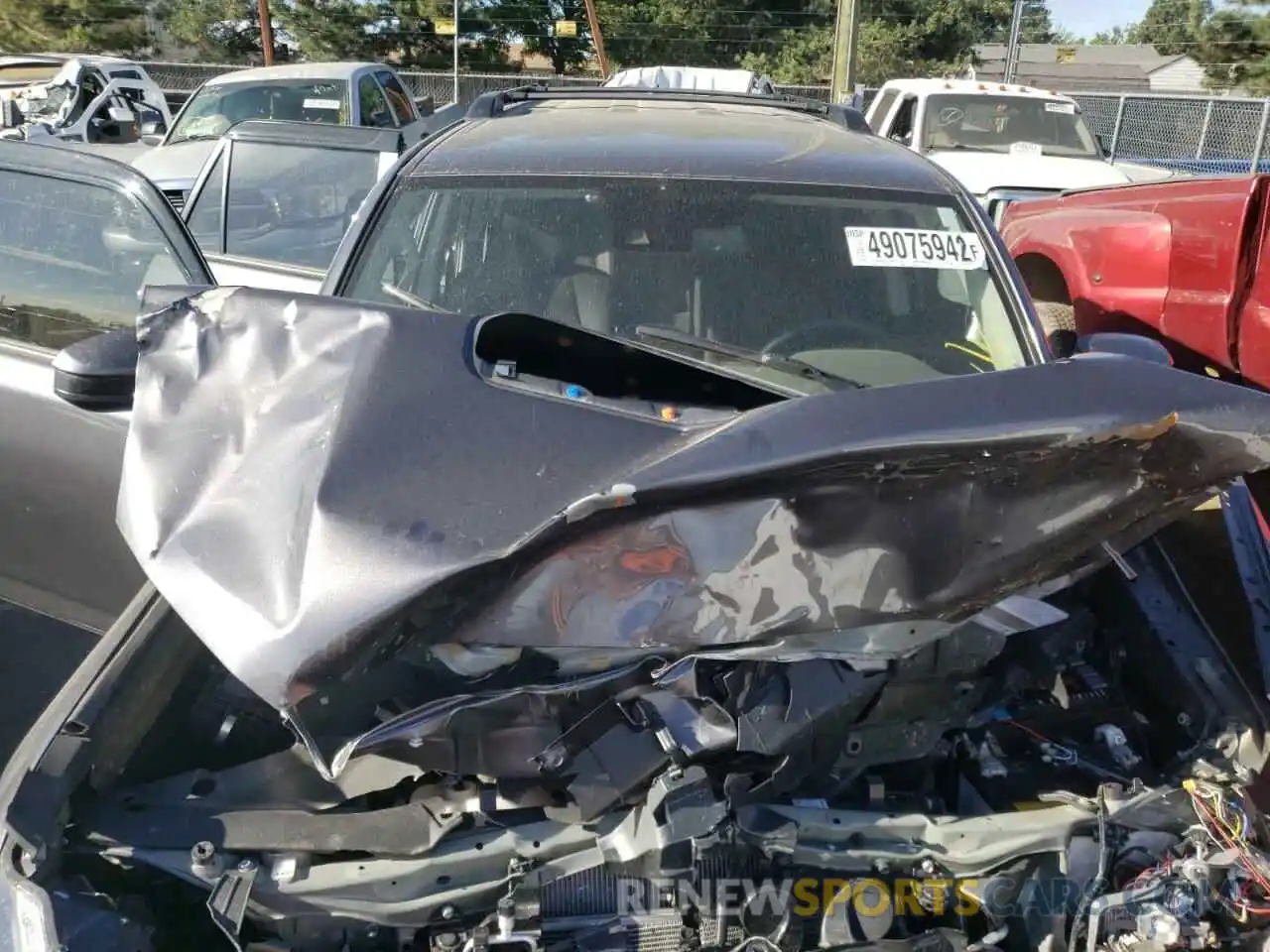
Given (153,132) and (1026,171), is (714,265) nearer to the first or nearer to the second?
(1026,171)

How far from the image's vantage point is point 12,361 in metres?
3.44

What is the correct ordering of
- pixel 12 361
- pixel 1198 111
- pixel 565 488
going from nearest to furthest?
pixel 565 488
pixel 12 361
pixel 1198 111

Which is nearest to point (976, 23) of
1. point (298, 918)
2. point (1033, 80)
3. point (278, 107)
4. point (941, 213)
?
point (1033, 80)

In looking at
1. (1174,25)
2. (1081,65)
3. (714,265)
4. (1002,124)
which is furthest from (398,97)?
(1081,65)

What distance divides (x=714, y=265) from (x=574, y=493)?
1301 millimetres

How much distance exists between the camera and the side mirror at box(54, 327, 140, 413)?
2.34 metres

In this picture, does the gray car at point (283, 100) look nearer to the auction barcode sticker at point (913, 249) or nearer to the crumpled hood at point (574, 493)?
the auction barcode sticker at point (913, 249)

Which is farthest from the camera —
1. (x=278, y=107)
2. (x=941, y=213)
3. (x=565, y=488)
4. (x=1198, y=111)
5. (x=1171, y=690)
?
(x=1198, y=111)

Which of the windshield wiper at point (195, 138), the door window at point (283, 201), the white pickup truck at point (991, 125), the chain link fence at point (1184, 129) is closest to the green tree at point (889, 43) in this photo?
the chain link fence at point (1184, 129)

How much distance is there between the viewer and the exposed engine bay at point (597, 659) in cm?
179

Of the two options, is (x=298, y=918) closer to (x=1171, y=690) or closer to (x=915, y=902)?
(x=915, y=902)

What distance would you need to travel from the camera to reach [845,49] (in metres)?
16.3

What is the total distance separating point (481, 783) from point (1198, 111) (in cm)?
1921

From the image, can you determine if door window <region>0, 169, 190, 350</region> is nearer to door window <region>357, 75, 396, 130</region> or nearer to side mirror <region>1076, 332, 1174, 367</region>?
side mirror <region>1076, 332, 1174, 367</region>
